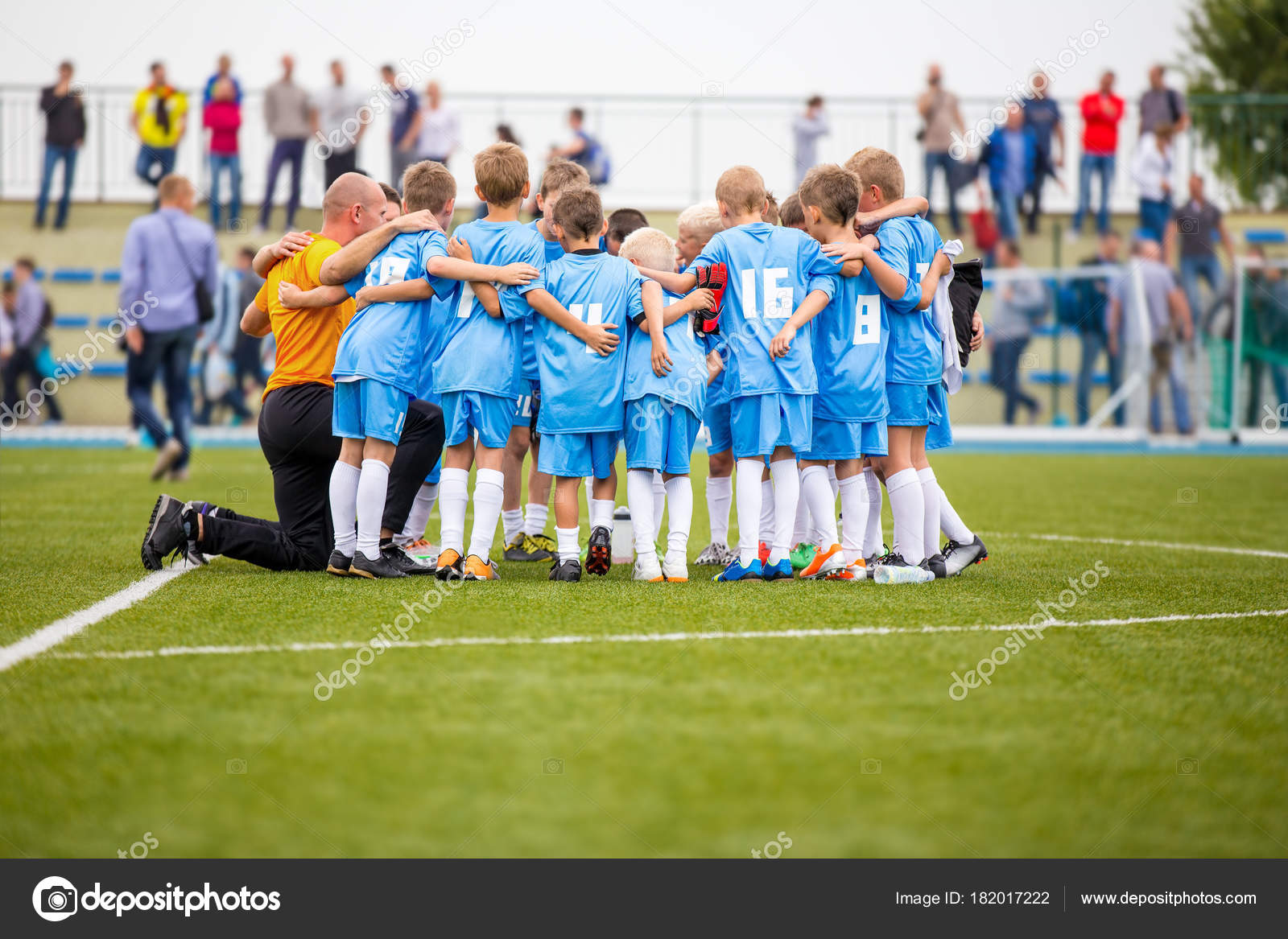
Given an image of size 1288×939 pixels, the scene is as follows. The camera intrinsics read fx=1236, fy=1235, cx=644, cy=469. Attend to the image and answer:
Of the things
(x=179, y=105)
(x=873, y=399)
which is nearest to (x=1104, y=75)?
(x=179, y=105)

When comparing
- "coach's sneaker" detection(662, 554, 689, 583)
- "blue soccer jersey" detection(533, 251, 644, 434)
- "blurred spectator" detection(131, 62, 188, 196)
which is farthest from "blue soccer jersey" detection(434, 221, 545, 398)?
"blurred spectator" detection(131, 62, 188, 196)

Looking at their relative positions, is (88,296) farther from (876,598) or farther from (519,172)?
(876,598)

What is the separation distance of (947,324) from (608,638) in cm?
282

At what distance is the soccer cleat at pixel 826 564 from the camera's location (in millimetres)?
5680

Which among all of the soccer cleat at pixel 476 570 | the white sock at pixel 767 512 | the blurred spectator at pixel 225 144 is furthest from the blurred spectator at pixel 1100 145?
the soccer cleat at pixel 476 570

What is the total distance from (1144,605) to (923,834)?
9.89 feet

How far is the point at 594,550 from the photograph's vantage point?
558 centimetres

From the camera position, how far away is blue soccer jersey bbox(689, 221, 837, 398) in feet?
18.2

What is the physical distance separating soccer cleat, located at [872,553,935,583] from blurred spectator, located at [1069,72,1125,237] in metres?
15.8

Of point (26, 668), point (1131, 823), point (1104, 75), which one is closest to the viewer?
point (1131, 823)

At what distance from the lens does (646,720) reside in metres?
3.12

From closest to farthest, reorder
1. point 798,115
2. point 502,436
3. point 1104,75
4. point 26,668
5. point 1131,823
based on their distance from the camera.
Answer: point 1131,823
point 26,668
point 502,436
point 1104,75
point 798,115

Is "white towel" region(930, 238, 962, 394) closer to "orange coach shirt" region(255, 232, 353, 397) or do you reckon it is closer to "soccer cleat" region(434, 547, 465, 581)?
"soccer cleat" region(434, 547, 465, 581)
